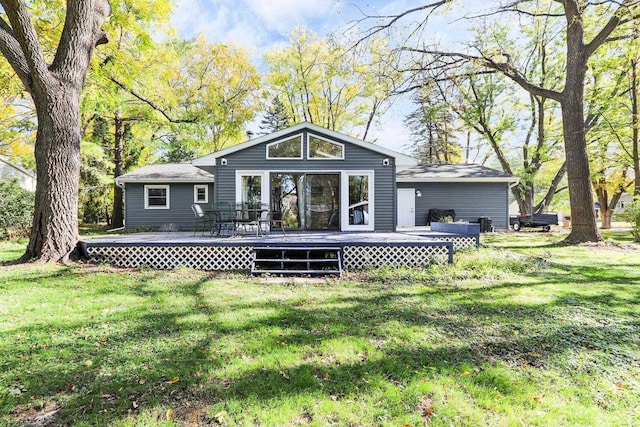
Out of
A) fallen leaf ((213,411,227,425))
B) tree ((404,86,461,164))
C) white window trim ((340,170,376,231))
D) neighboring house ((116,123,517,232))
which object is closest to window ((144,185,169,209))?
neighboring house ((116,123,517,232))

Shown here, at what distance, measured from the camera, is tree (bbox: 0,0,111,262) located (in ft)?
19.9

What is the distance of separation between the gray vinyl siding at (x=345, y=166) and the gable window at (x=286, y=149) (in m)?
0.13

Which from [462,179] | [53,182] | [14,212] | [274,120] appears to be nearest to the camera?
[53,182]

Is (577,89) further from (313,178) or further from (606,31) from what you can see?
(313,178)

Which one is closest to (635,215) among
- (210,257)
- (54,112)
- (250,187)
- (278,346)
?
(250,187)

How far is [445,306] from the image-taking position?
14.5 feet

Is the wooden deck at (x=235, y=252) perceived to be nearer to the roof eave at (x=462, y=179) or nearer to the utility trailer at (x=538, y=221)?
the roof eave at (x=462, y=179)

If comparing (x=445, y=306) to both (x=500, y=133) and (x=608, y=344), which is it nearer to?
(x=608, y=344)

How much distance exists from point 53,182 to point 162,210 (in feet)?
28.9

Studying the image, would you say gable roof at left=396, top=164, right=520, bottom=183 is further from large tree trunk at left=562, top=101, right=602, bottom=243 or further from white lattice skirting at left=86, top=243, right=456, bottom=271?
white lattice skirting at left=86, top=243, right=456, bottom=271

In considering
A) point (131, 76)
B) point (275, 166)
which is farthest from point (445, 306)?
point (131, 76)

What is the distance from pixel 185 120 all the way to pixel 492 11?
11.3 metres

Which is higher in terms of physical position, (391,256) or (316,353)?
(391,256)

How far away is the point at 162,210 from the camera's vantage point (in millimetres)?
14852
